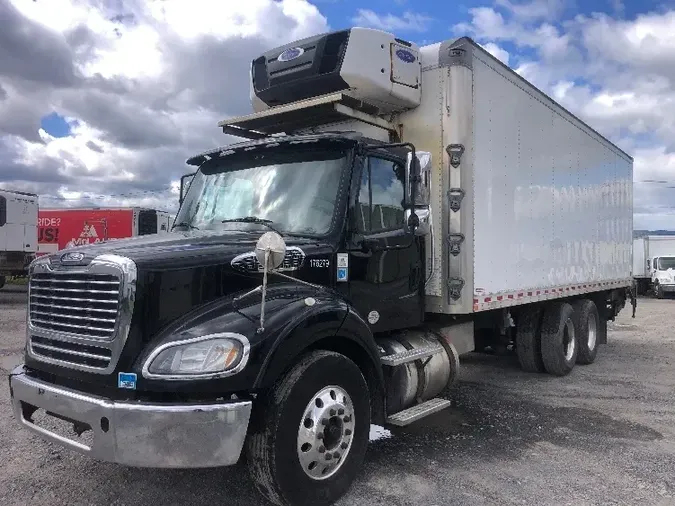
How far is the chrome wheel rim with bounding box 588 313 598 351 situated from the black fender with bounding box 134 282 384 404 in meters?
6.43

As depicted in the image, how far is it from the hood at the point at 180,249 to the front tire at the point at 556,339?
496 centimetres

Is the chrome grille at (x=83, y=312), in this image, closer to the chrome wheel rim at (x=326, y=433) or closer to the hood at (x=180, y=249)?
the hood at (x=180, y=249)

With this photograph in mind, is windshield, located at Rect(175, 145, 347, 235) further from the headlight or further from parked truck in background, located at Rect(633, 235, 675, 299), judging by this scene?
parked truck in background, located at Rect(633, 235, 675, 299)

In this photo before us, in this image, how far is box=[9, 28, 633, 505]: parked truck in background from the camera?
3311 mm

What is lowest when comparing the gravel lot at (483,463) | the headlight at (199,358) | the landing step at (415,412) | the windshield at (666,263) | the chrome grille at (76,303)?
the gravel lot at (483,463)

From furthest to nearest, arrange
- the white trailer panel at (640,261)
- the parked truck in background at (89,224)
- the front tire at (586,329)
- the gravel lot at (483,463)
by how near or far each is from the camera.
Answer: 1. the white trailer panel at (640,261)
2. the parked truck in background at (89,224)
3. the front tire at (586,329)
4. the gravel lot at (483,463)

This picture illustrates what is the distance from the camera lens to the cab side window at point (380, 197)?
181 inches

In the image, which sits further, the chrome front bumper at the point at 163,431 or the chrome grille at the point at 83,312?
the chrome grille at the point at 83,312

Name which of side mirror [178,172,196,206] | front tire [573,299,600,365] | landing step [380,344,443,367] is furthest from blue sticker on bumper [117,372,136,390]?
front tire [573,299,600,365]

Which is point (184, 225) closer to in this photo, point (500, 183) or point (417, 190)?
point (417, 190)

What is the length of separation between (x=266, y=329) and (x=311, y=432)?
760 millimetres

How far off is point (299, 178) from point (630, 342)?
33.7ft

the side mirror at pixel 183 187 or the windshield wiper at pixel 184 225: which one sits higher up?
the side mirror at pixel 183 187

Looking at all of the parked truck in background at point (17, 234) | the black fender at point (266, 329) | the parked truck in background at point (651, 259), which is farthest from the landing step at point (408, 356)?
the parked truck in background at point (651, 259)
